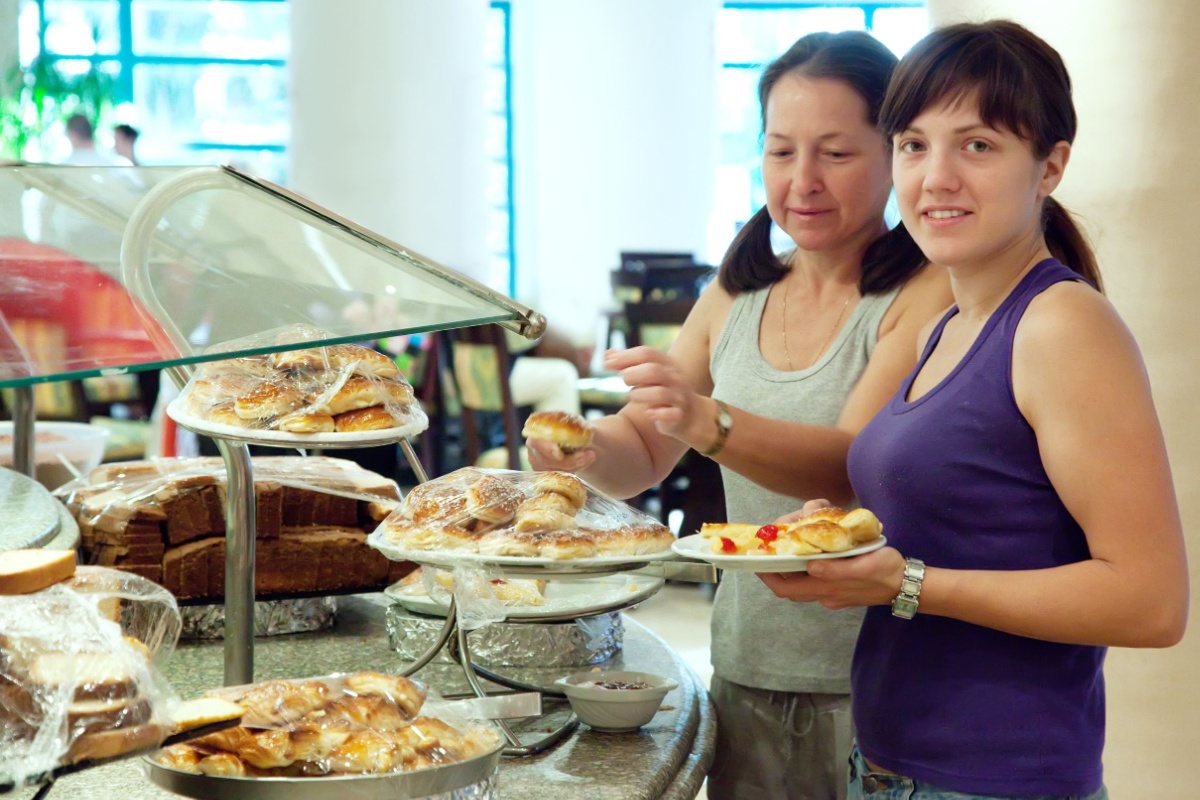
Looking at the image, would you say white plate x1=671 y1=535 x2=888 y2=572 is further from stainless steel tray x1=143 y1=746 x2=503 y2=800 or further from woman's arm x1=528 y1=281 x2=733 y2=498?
woman's arm x1=528 y1=281 x2=733 y2=498

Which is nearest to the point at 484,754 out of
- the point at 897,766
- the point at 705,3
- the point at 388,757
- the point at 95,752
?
the point at 388,757

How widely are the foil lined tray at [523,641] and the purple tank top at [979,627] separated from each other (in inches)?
16.8

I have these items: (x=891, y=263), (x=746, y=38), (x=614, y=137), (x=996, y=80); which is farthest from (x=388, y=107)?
(x=996, y=80)

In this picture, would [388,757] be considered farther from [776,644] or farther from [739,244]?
[739,244]

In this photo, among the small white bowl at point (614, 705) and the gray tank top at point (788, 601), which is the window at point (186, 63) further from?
the small white bowl at point (614, 705)

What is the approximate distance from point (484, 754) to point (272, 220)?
81cm

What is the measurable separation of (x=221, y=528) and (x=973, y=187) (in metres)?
1.19

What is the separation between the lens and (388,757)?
103 cm

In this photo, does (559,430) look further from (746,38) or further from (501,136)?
(746,38)

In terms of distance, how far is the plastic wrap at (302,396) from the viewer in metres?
1.34

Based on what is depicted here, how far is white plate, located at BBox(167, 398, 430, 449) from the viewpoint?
1296 millimetres

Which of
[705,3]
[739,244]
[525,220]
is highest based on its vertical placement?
[705,3]

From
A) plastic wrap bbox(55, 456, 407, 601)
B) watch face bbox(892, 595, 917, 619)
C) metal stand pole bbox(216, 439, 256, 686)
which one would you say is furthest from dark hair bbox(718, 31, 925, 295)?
metal stand pole bbox(216, 439, 256, 686)

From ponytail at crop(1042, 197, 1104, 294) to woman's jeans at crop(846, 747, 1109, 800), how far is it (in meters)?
0.62
